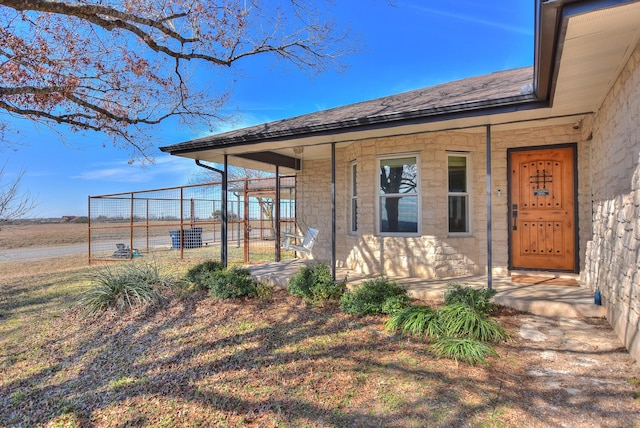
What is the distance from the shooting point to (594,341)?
3207 mm

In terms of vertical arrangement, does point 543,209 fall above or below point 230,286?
above

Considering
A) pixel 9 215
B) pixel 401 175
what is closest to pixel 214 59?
pixel 401 175

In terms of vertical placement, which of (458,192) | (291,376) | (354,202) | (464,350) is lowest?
(291,376)

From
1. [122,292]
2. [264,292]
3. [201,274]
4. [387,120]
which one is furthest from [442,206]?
[122,292]

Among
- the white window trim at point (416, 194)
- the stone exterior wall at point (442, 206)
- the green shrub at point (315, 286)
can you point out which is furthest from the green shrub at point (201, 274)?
the white window trim at point (416, 194)

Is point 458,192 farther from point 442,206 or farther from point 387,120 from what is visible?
point 387,120

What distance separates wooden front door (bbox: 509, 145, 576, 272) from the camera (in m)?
5.25

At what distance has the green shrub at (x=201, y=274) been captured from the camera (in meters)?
5.64

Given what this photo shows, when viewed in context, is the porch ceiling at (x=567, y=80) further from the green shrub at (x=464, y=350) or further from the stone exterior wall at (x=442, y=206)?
the green shrub at (x=464, y=350)

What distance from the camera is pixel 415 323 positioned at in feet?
11.8

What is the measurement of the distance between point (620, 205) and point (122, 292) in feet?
21.1

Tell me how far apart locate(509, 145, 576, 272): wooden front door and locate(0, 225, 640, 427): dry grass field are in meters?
1.90

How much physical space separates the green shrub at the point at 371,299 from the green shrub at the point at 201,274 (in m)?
2.54

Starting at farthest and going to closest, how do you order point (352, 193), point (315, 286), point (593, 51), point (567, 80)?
point (352, 193) → point (315, 286) → point (567, 80) → point (593, 51)
